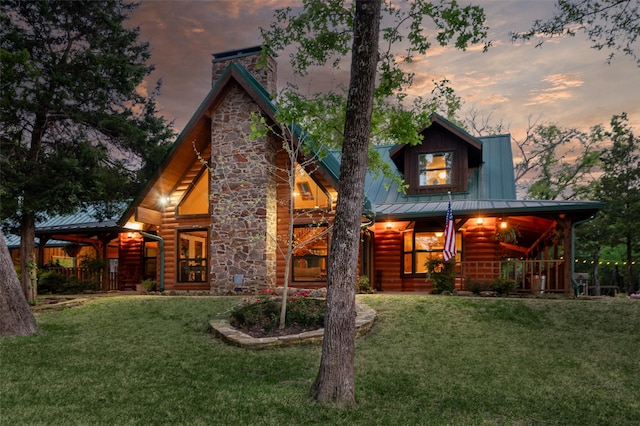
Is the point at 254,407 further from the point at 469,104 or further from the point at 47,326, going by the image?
the point at 469,104

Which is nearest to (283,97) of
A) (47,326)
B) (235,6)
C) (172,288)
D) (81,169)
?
(235,6)

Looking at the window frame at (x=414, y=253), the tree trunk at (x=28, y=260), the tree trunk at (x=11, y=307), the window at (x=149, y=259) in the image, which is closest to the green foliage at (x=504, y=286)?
the window frame at (x=414, y=253)

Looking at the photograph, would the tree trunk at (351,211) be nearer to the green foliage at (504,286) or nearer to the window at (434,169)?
the green foliage at (504,286)

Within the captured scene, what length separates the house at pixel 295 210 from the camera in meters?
14.4

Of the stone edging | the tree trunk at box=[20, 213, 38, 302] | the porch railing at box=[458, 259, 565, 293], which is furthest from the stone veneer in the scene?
the porch railing at box=[458, 259, 565, 293]

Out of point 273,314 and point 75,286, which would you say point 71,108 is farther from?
point 273,314

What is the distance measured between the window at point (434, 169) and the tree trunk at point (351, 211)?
453 inches

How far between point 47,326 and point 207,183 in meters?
7.19

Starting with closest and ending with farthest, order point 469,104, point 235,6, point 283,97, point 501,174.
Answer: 1. point 283,97
2. point 235,6
3. point 501,174
4. point 469,104

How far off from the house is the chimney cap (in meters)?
0.04

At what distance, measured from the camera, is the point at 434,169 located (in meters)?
16.8

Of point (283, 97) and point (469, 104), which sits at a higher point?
point (469, 104)

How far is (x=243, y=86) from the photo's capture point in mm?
14633

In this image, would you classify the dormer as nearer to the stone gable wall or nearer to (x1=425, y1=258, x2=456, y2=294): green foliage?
(x1=425, y1=258, x2=456, y2=294): green foliage
